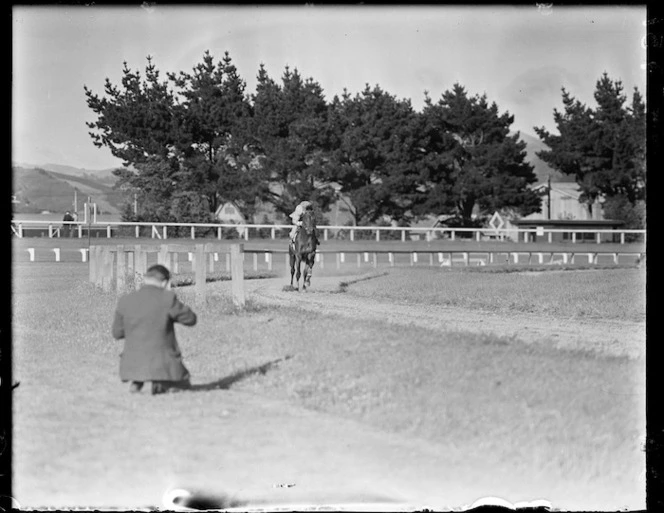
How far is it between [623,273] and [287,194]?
13033mm

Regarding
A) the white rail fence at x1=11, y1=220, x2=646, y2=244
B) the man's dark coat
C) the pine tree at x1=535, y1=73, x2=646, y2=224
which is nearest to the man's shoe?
the man's dark coat

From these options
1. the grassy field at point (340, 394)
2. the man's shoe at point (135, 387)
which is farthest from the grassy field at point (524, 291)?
the man's shoe at point (135, 387)

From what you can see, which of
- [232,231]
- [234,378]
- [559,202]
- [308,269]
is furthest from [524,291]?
[234,378]

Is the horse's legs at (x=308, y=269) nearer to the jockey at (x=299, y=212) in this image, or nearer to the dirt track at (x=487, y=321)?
Answer: the dirt track at (x=487, y=321)

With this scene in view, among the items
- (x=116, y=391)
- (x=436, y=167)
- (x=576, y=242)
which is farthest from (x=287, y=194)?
(x=576, y=242)

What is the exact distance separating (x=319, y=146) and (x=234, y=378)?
311 inches

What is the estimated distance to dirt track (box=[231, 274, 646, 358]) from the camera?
11.2 meters

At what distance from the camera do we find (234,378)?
8.99 m

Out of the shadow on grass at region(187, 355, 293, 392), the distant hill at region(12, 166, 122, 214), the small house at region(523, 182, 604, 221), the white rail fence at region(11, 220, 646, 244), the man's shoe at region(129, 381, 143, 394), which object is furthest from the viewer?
the small house at region(523, 182, 604, 221)

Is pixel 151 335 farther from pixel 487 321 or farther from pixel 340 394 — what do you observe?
pixel 487 321

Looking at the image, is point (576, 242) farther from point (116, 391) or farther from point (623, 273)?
point (116, 391)

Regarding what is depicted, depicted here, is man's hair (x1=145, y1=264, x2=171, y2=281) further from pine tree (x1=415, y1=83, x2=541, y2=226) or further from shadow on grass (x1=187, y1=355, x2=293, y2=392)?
pine tree (x1=415, y1=83, x2=541, y2=226)

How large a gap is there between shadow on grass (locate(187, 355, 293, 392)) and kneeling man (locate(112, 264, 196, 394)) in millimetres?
441

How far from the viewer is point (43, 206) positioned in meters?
11.3
